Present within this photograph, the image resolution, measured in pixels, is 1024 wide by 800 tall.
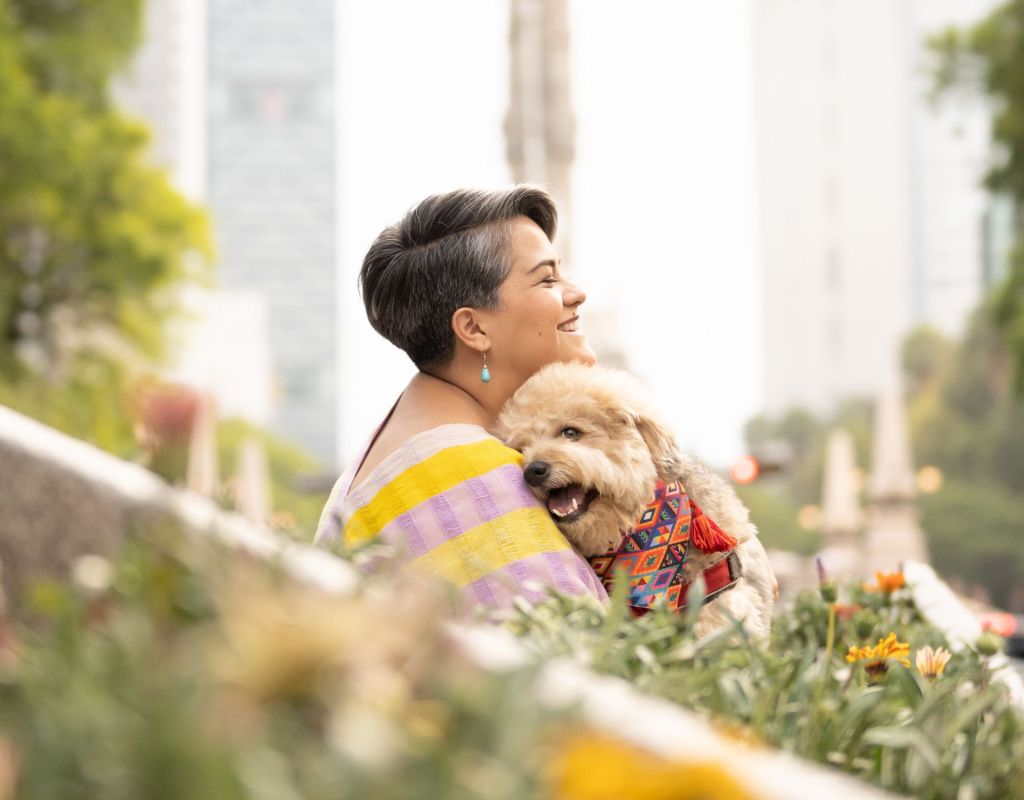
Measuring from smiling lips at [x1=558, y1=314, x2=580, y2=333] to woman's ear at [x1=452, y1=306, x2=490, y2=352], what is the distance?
0.24m

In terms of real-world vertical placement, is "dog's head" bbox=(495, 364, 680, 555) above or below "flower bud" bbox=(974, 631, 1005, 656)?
above

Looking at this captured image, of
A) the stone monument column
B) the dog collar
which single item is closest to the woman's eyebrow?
the dog collar

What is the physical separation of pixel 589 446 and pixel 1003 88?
2124 centimetres

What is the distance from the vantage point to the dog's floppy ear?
3762 millimetres

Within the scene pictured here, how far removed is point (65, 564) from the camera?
1.66 meters

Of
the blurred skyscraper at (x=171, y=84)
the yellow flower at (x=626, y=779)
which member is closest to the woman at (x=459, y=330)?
the yellow flower at (x=626, y=779)

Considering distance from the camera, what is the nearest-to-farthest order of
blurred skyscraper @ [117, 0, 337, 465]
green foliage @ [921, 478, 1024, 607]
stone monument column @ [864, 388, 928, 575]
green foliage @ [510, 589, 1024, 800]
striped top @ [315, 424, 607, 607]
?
green foliage @ [510, 589, 1024, 800], striped top @ [315, 424, 607, 607], stone monument column @ [864, 388, 928, 575], green foliage @ [921, 478, 1024, 607], blurred skyscraper @ [117, 0, 337, 465]

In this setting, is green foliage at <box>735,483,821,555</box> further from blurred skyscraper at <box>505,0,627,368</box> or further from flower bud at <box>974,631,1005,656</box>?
flower bud at <box>974,631,1005,656</box>

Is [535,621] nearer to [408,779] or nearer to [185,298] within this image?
[408,779]

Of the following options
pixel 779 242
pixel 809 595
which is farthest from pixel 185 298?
pixel 779 242

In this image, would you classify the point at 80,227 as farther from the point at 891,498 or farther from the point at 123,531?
the point at 123,531

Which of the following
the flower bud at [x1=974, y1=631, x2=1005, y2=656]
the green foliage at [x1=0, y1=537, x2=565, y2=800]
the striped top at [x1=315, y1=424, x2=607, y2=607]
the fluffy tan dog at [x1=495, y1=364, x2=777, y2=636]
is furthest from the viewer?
the fluffy tan dog at [x1=495, y1=364, x2=777, y2=636]

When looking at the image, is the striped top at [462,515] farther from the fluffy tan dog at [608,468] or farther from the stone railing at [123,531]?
the stone railing at [123,531]

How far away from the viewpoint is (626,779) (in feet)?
3.74
